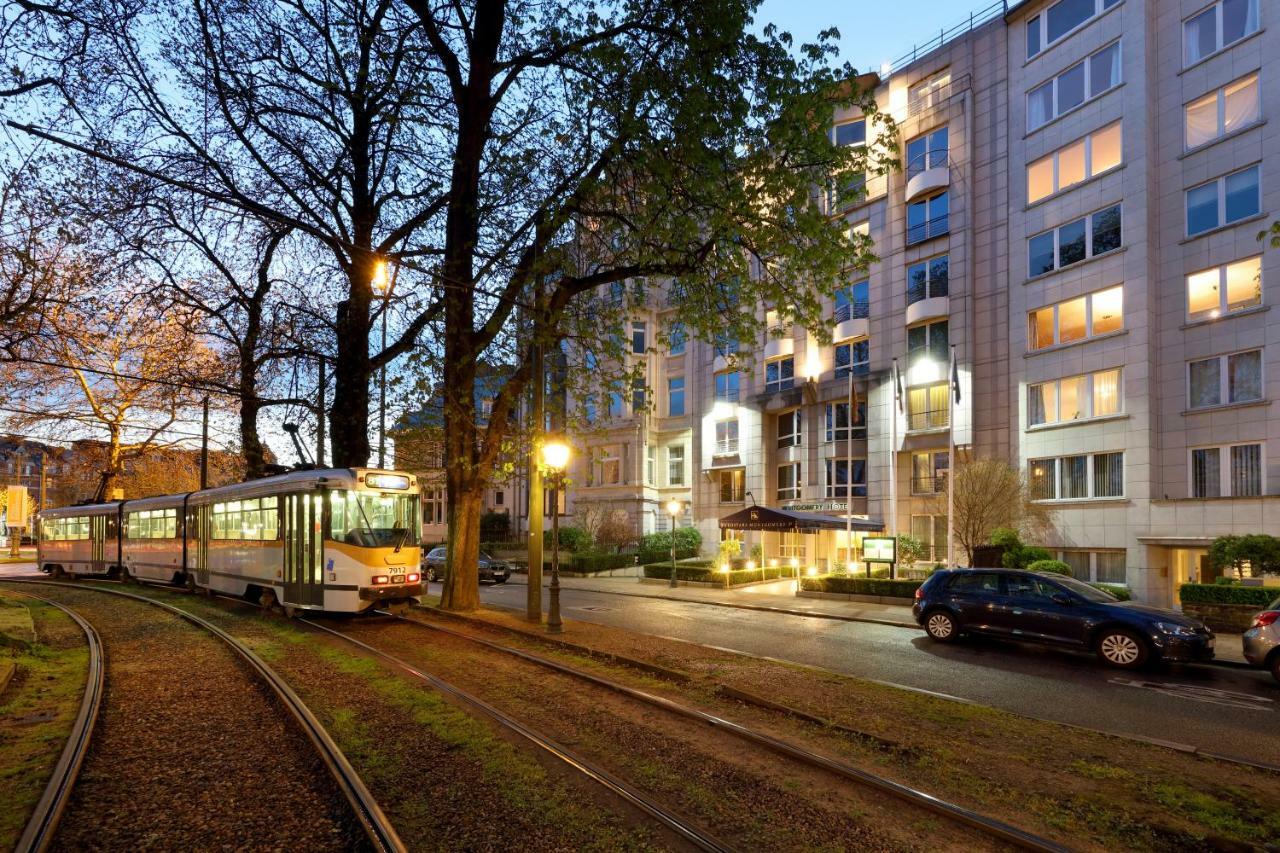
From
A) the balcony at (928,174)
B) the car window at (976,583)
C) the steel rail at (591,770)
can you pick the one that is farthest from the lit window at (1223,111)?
the steel rail at (591,770)

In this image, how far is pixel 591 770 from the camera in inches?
239

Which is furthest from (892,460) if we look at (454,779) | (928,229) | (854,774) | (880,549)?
(454,779)

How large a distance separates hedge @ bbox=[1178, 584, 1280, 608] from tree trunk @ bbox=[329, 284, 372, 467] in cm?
1994

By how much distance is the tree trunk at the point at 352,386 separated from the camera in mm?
17781

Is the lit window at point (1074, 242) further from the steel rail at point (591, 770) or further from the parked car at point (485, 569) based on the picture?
the steel rail at point (591, 770)

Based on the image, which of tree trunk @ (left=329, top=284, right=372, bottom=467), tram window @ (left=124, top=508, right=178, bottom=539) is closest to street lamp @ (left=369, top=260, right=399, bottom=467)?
tree trunk @ (left=329, top=284, right=372, bottom=467)

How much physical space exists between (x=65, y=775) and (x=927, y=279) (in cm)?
3080

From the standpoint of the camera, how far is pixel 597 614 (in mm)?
18328

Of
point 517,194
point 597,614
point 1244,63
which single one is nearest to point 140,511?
point 597,614

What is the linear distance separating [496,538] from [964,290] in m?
33.7

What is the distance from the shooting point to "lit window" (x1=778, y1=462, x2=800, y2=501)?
34.4 metres

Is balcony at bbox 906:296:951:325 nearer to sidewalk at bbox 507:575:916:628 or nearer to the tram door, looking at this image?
sidewalk at bbox 507:575:916:628

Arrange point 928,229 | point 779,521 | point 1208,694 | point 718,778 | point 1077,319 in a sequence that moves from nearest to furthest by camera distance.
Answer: point 718,778 < point 1208,694 < point 779,521 < point 1077,319 < point 928,229

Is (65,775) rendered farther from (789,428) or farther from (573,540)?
(573,540)
